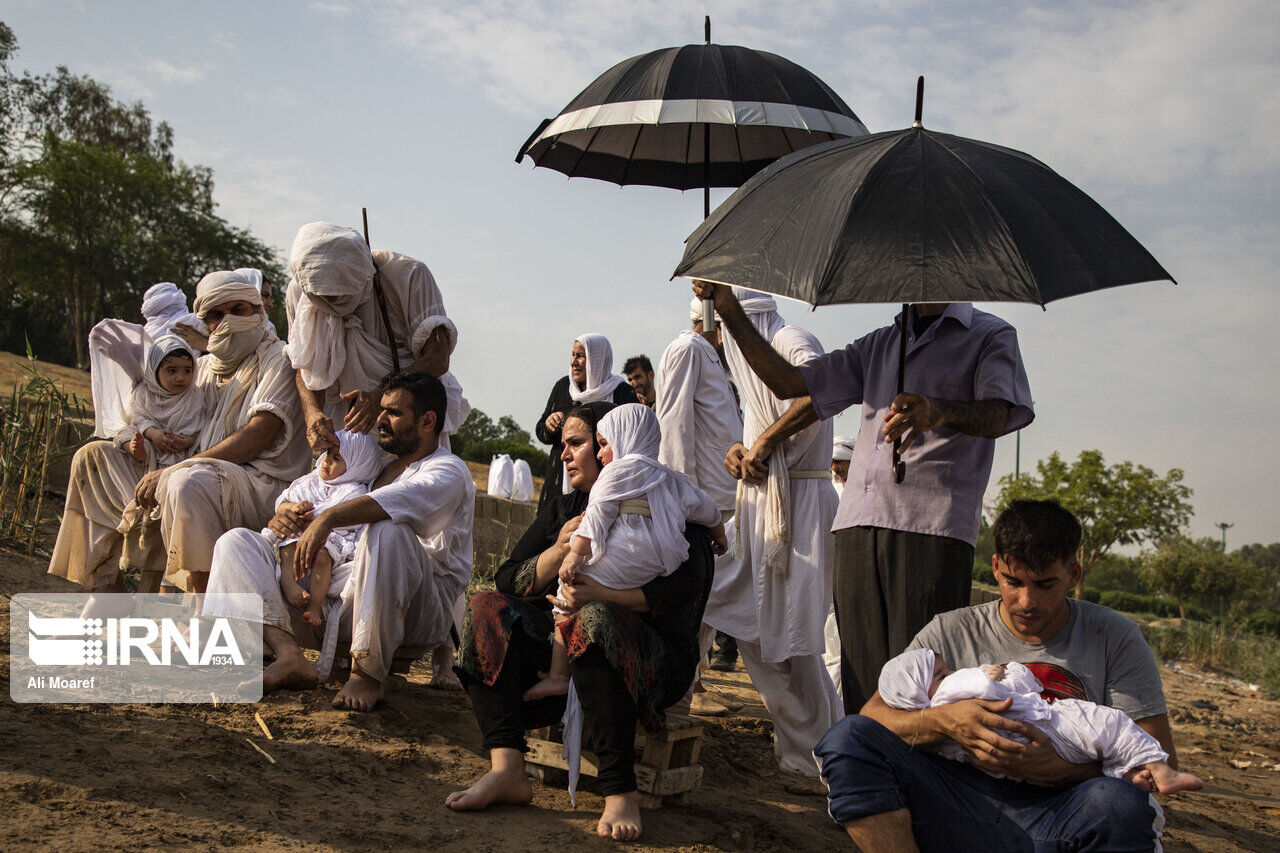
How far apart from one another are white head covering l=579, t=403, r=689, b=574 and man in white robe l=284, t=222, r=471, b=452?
137 centimetres

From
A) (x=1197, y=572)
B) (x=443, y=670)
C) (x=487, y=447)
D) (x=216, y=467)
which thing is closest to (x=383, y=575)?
(x=443, y=670)

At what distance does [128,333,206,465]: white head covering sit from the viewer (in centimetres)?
550

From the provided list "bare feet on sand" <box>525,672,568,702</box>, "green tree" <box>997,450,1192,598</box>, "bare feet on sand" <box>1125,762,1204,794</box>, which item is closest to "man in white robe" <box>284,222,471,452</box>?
"bare feet on sand" <box>525,672,568,702</box>

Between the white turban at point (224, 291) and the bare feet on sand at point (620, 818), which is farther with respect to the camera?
the white turban at point (224, 291)

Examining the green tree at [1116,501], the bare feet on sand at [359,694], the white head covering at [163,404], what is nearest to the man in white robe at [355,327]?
the white head covering at [163,404]

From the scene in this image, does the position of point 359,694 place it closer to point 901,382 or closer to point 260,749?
point 260,749

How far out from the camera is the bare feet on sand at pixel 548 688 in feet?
12.7

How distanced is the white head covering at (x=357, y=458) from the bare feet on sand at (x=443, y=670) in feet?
3.07

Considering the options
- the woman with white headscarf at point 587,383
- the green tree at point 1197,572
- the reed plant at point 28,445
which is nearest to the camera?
the reed plant at point 28,445

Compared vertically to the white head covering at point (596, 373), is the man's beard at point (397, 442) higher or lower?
lower

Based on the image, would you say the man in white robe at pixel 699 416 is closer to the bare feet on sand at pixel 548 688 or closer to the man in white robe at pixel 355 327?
the man in white robe at pixel 355 327

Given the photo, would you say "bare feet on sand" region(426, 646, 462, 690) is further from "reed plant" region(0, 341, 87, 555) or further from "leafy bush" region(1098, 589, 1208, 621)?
"leafy bush" region(1098, 589, 1208, 621)

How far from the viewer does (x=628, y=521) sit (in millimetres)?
3807

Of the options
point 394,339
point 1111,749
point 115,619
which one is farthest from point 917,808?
point 115,619
